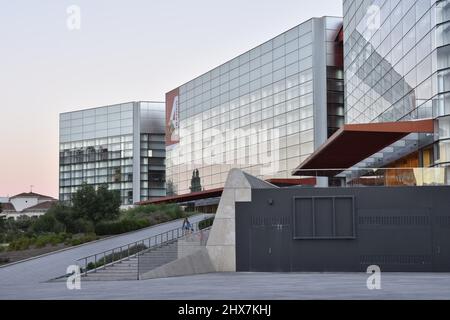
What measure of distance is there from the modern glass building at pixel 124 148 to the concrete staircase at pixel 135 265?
299ft

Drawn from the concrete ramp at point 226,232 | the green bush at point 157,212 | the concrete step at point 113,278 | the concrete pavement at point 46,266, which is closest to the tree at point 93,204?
the green bush at point 157,212

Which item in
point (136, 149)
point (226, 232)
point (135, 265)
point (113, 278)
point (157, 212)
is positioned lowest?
point (113, 278)

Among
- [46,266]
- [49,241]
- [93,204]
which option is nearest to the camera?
[46,266]

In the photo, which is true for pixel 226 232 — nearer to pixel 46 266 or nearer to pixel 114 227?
pixel 46 266

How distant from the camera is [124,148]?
12531 centimetres

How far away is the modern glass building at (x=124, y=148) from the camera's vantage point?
410 feet

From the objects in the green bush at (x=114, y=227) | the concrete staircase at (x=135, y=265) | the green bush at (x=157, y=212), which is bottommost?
the concrete staircase at (x=135, y=265)

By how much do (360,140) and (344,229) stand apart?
9.69m

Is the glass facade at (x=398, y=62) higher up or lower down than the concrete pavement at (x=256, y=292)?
higher up

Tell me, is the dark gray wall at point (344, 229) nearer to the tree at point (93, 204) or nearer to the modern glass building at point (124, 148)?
the tree at point (93, 204)

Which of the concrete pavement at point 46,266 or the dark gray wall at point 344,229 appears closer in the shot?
the concrete pavement at point 46,266

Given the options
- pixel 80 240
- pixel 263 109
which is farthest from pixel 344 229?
pixel 263 109

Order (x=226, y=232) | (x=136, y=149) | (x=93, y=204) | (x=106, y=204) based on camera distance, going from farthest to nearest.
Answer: (x=136, y=149)
(x=106, y=204)
(x=93, y=204)
(x=226, y=232)

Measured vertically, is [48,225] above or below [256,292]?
above
